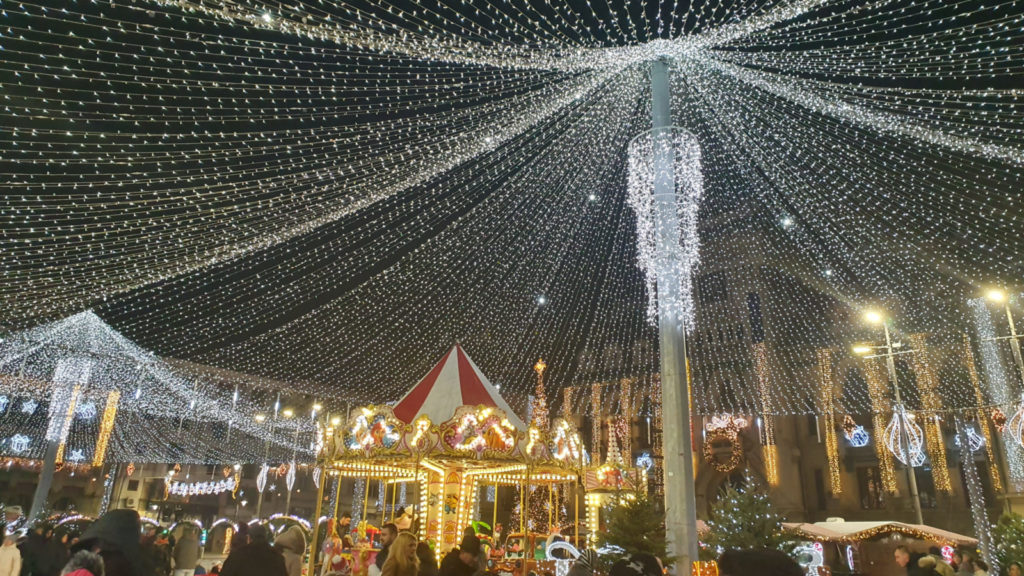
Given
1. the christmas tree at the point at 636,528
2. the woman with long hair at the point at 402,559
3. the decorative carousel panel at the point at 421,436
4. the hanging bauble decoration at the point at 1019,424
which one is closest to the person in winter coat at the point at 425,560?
the woman with long hair at the point at 402,559

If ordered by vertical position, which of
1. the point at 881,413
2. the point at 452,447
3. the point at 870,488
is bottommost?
the point at 870,488

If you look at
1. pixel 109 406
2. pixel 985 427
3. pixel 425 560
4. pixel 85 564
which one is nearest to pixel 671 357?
pixel 425 560

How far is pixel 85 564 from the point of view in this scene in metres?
3.20

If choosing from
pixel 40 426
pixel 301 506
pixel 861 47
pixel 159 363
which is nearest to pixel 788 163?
pixel 861 47

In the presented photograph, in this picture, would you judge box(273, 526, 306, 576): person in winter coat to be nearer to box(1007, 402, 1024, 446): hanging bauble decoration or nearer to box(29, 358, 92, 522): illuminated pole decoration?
box(1007, 402, 1024, 446): hanging bauble decoration

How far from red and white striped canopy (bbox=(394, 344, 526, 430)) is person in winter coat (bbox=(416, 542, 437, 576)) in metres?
7.29

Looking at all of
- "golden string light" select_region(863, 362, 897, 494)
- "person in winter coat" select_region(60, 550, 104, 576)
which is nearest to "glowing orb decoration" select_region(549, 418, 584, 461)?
"person in winter coat" select_region(60, 550, 104, 576)

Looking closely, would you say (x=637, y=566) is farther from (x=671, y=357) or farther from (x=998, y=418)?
(x=998, y=418)

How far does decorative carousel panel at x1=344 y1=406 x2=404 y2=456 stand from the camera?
1288 cm

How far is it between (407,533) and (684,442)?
521 cm

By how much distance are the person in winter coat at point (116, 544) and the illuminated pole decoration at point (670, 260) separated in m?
7.80

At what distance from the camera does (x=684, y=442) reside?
989cm

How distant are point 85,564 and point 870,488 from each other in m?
29.1

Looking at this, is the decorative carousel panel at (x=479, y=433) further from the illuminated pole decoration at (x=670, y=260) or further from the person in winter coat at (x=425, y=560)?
the person in winter coat at (x=425, y=560)
